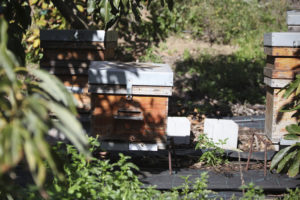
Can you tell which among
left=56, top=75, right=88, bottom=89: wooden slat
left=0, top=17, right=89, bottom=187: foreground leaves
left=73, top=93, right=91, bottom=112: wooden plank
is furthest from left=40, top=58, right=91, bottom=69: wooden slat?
left=0, top=17, right=89, bottom=187: foreground leaves

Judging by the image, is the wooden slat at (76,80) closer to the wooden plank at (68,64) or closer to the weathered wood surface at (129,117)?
the wooden plank at (68,64)

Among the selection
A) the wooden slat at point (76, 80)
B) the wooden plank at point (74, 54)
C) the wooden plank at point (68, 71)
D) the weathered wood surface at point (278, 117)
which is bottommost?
the weathered wood surface at point (278, 117)

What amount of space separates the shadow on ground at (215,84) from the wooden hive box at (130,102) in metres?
2.25

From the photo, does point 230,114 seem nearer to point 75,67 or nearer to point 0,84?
point 75,67

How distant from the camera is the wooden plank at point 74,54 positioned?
3.97 meters

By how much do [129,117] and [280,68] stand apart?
159 cm

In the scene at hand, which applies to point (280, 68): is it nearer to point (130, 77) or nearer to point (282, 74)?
point (282, 74)

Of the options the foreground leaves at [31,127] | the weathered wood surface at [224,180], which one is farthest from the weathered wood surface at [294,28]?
the foreground leaves at [31,127]

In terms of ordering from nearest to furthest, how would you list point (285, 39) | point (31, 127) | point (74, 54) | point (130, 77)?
point (31, 127), point (130, 77), point (285, 39), point (74, 54)

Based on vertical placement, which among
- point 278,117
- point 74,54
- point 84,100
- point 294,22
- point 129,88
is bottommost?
point 278,117

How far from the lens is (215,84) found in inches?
263

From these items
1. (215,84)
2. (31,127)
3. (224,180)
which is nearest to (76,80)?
(224,180)

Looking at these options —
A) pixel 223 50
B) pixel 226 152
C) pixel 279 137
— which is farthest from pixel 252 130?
pixel 223 50

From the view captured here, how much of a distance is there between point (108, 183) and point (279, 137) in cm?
224
